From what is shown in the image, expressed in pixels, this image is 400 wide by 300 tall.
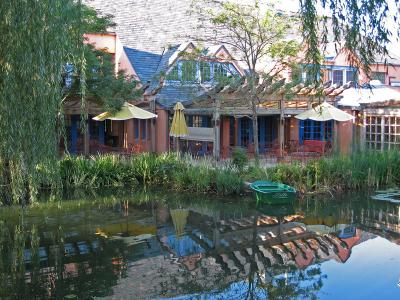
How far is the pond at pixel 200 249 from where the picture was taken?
7918 millimetres

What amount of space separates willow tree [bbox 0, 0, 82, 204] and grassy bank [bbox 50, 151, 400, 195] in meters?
9.19

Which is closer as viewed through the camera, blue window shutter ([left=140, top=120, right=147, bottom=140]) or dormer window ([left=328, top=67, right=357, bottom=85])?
blue window shutter ([left=140, top=120, right=147, bottom=140])

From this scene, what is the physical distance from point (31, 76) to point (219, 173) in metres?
9.90

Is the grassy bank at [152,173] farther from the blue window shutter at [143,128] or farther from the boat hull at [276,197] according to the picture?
the blue window shutter at [143,128]

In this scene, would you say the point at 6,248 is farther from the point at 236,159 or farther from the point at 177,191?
the point at 236,159

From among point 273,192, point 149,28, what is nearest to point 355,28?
point 273,192

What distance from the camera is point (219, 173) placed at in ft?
52.3

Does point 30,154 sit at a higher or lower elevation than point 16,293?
higher

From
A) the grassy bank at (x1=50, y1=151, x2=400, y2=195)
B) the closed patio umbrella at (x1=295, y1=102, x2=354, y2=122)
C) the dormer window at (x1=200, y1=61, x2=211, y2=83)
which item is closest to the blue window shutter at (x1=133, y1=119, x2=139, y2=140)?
the grassy bank at (x1=50, y1=151, x2=400, y2=195)

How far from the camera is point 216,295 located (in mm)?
7672

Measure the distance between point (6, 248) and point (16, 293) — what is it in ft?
8.98

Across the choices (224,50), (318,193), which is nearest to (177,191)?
(318,193)

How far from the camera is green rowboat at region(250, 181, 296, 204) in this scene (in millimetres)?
14258

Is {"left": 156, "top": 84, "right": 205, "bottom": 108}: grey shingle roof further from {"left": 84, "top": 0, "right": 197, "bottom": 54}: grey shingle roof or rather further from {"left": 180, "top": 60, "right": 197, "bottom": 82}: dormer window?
{"left": 84, "top": 0, "right": 197, "bottom": 54}: grey shingle roof
